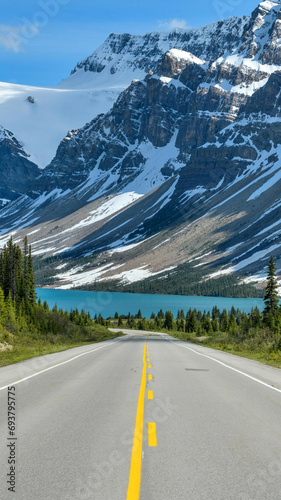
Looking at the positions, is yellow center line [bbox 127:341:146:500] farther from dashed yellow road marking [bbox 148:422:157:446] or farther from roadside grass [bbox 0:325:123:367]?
roadside grass [bbox 0:325:123:367]

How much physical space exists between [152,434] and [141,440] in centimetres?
46

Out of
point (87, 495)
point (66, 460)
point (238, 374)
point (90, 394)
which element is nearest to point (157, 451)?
point (66, 460)

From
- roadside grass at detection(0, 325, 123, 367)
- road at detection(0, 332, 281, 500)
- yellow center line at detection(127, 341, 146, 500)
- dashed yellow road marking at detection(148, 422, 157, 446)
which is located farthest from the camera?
roadside grass at detection(0, 325, 123, 367)

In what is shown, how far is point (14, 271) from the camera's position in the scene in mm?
60594

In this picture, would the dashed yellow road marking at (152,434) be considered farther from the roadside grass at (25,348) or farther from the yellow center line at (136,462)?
the roadside grass at (25,348)

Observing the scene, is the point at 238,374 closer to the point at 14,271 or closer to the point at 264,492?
the point at 264,492

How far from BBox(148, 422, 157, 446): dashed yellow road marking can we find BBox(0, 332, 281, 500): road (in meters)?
0.02

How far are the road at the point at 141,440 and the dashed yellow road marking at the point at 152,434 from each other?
21 millimetres

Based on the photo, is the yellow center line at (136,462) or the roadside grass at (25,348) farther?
the roadside grass at (25,348)

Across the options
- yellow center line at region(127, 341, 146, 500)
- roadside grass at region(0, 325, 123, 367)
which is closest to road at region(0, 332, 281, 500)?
yellow center line at region(127, 341, 146, 500)

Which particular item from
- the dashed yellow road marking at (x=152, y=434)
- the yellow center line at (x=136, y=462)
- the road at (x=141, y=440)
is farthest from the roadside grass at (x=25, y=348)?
the dashed yellow road marking at (x=152, y=434)

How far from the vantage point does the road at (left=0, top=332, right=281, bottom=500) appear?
597 centimetres

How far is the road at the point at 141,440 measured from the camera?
5.97m

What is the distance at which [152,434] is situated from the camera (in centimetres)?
841
